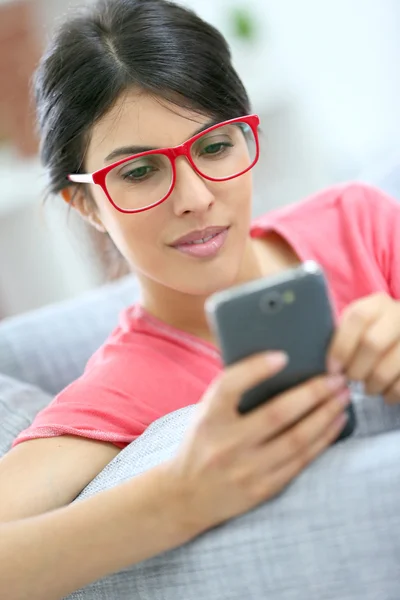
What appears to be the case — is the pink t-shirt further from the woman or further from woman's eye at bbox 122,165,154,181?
woman's eye at bbox 122,165,154,181

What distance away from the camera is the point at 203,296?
117 centimetres

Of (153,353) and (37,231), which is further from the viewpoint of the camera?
(37,231)

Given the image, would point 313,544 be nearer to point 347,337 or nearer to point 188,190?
point 347,337

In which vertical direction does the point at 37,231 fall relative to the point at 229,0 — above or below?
below

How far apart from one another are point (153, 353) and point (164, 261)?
5.3 inches

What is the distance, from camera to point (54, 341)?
142 centimetres

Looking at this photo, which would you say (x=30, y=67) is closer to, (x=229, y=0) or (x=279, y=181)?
(x=229, y=0)

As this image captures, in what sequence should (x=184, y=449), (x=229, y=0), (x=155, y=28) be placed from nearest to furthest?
(x=184, y=449) < (x=155, y=28) < (x=229, y=0)

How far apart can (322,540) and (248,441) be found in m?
0.10

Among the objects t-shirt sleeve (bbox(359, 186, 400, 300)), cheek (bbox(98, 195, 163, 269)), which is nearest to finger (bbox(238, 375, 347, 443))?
cheek (bbox(98, 195, 163, 269))

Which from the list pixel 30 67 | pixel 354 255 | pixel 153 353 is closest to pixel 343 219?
pixel 354 255

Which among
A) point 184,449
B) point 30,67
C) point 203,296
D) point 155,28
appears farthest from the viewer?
point 30,67

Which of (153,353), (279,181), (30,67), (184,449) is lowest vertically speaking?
(279,181)

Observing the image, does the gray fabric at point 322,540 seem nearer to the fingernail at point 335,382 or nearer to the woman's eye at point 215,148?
the fingernail at point 335,382
